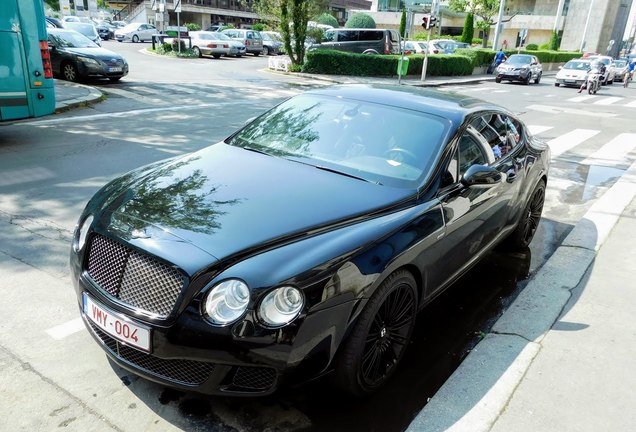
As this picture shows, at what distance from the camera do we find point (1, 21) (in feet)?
24.7

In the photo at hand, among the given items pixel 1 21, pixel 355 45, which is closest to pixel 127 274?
pixel 1 21

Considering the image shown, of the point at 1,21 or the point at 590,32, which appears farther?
the point at 590,32

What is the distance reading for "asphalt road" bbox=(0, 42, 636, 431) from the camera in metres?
2.65

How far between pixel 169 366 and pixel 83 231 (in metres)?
1.02

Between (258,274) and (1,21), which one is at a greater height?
(1,21)

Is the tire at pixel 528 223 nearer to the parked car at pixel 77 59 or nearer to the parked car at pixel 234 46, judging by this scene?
the parked car at pixel 77 59

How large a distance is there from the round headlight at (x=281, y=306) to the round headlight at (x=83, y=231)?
3.97 feet

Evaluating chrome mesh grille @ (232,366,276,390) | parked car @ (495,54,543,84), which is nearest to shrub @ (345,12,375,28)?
parked car @ (495,54,543,84)

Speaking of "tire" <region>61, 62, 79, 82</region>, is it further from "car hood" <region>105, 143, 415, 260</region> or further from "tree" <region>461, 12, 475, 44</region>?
"tree" <region>461, 12, 475, 44</region>

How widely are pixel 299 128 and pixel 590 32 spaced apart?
74.4 meters

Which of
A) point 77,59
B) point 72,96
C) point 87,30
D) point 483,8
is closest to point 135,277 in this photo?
point 72,96

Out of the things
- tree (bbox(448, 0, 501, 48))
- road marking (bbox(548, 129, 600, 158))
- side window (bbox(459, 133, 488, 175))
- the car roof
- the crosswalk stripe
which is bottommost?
the crosswalk stripe

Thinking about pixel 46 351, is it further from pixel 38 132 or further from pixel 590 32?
pixel 590 32

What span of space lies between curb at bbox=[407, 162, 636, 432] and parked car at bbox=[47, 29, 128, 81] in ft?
48.3
